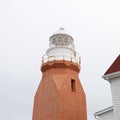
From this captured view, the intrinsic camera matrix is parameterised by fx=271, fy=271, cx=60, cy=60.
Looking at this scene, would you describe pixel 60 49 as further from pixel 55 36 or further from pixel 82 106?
pixel 82 106

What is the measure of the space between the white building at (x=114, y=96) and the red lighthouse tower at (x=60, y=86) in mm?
5289

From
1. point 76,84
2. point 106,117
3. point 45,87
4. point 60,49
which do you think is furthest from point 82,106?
point 106,117

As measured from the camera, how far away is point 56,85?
20.8m

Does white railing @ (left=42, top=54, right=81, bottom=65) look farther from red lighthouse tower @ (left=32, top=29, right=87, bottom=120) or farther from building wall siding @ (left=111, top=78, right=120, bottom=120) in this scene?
building wall siding @ (left=111, top=78, right=120, bottom=120)

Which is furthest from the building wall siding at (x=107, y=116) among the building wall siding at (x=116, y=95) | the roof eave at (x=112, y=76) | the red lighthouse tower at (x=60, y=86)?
the red lighthouse tower at (x=60, y=86)

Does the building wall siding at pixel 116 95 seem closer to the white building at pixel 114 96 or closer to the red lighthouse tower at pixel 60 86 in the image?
the white building at pixel 114 96

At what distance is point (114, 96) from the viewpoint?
47.3 ft

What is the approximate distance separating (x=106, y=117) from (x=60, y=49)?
8.99m

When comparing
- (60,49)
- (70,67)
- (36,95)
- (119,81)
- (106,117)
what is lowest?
(106,117)

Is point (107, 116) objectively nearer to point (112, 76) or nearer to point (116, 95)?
point (116, 95)

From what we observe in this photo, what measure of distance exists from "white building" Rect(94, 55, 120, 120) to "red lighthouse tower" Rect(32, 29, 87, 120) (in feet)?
17.4

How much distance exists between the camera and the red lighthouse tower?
789 inches

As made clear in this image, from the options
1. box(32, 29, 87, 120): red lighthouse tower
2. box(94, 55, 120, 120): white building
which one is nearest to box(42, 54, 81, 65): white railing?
box(32, 29, 87, 120): red lighthouse tower

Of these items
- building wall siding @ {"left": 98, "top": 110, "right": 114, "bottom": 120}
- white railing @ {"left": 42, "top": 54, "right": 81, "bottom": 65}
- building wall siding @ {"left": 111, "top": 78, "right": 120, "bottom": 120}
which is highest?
white railing @ {"left": 42, "top": 54, "right": 81, "bottom": 65}
